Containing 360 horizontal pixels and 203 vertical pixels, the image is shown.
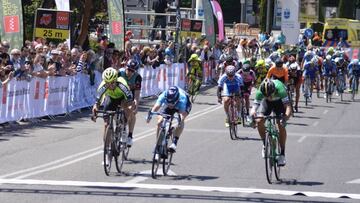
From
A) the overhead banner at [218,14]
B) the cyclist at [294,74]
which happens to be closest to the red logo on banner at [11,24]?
the cyclist at [294,74]

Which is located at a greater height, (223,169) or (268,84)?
(268,84)

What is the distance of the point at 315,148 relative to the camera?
2016 centimetres

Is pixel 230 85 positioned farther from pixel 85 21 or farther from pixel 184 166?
pixel 85 21

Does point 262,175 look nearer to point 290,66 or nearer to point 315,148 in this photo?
point 315,148

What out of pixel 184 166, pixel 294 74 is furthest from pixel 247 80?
pixel 184 166

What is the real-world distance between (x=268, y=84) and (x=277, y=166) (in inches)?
50.5

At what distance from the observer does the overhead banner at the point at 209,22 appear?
42969mm

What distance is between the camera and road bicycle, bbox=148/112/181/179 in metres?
14.8

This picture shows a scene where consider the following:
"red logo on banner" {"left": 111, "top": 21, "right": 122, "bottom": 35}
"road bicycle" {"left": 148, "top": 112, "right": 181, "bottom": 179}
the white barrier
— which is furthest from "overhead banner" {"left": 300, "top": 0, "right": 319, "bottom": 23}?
"road bicycle" {"left": 148, "top": 112, "right": 181, "bottom": 179}

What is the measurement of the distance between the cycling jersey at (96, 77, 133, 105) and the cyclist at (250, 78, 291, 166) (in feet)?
7.09

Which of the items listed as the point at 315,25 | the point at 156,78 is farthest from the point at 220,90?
the point at 315,25

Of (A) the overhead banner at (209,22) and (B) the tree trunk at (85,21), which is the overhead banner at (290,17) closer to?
(A) the overhead banner at (209,22)

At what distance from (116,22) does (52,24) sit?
4501mm

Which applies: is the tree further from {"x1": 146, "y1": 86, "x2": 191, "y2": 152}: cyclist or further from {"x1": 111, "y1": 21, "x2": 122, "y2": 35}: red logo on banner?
{"x1": 146, "y1": 86, "x2": 191, "y2": 152}: cyclist
